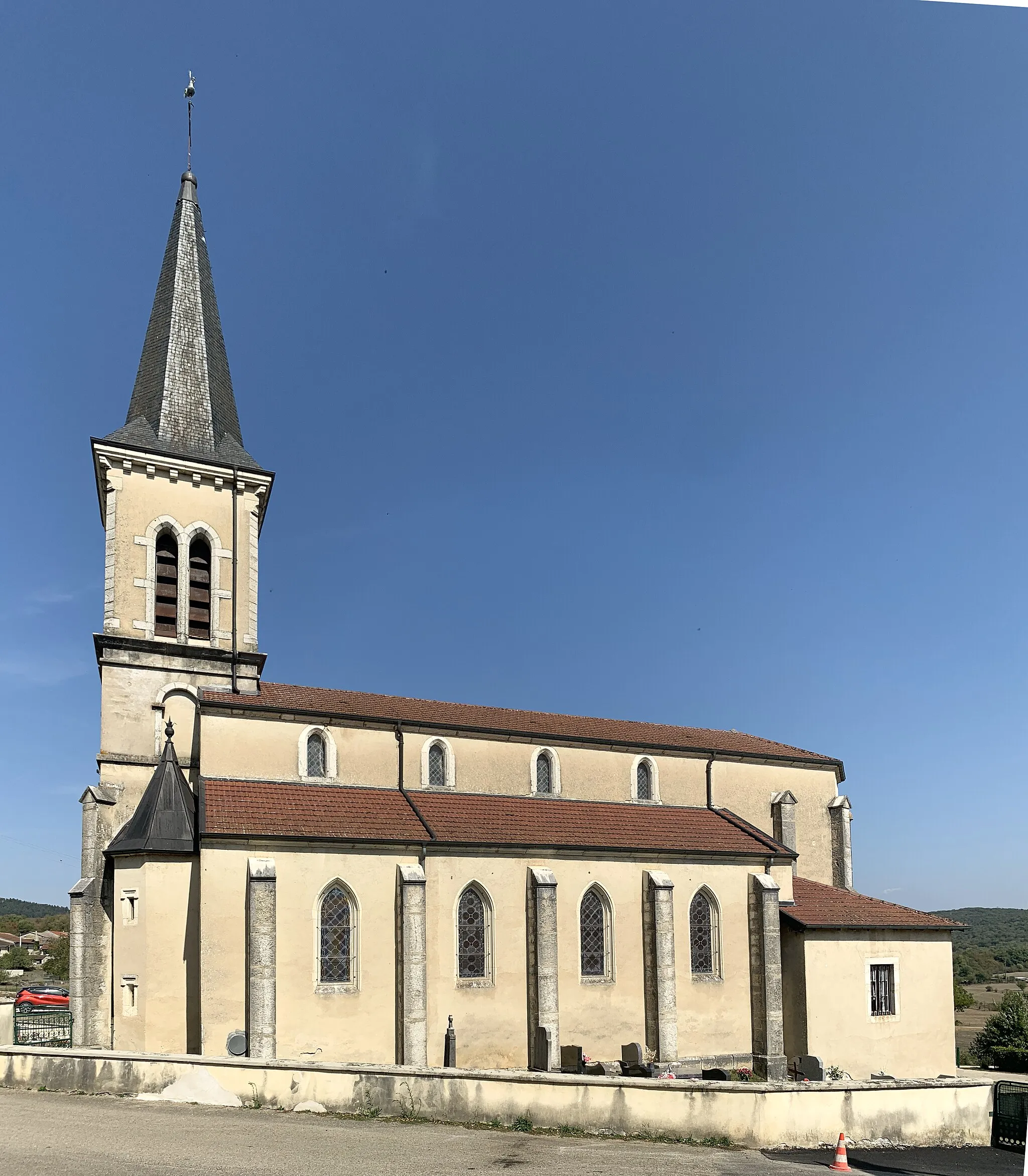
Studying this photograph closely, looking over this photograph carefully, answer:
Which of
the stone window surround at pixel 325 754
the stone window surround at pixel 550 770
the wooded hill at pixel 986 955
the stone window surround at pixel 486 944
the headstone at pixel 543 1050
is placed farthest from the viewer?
the wooded hill at pixel 986 955

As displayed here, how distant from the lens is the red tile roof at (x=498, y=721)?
28078 millimetres

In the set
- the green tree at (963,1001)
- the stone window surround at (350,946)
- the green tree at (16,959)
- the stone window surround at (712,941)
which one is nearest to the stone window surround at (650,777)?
the stone window surround at (712,941)

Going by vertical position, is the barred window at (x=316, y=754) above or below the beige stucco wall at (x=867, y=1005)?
above

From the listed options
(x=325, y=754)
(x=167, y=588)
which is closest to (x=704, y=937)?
(x=325, y=754)

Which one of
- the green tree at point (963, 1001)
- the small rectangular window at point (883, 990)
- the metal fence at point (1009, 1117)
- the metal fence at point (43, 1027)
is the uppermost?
the metal fence at point (1009, 1117)

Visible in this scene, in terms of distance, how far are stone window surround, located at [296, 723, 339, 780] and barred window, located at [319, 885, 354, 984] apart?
4.07 meters

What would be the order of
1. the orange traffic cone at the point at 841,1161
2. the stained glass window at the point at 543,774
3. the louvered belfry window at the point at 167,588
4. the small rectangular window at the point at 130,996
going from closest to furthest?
the orange traffic cone at the point at 841,1161
the small rectangular window at the point at 130,996
the louvered belfry window at the point at 167,588
the stained glass window at the point at 543,774

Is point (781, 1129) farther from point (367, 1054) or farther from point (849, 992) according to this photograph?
point (849, 992)

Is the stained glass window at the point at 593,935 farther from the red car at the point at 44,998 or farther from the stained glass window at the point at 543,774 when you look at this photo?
the red car at the point at 44,998

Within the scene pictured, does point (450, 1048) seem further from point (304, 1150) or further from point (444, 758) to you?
point (304, 1150)

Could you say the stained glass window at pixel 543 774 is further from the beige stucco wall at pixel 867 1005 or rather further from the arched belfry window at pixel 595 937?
the beige stucco wall at pixel 867 1005

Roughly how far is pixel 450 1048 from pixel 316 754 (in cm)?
876

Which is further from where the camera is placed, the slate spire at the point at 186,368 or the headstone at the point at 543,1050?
the slate spire at the point at 186,368

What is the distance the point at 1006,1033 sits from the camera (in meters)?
36.7
